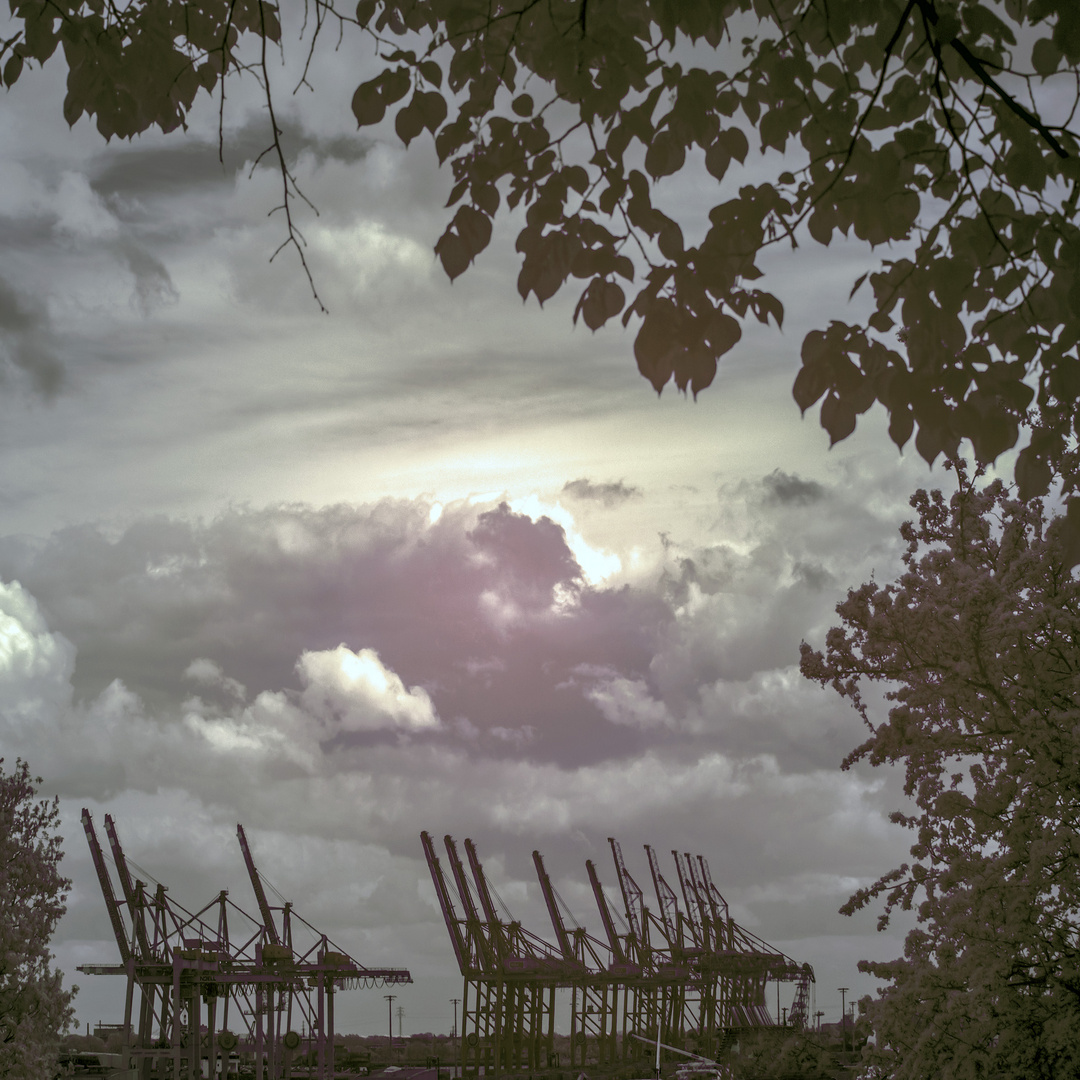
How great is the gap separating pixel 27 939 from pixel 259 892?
43.8m

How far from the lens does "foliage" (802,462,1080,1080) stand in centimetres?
1124

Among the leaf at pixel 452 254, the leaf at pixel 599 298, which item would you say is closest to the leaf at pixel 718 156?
the leaf at pixel 599 298

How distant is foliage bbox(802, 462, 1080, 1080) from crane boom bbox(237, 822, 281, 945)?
5927cm

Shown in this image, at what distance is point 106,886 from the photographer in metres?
62.9

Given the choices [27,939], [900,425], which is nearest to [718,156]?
[900,425]

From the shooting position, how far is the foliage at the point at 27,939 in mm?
27172

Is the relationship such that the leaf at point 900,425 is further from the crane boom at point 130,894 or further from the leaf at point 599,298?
the crane boom at point 130,894

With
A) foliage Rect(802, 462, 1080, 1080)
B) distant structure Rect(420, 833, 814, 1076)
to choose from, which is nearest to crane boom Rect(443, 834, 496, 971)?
distant structure Rect(420, 833, 814, 1076)

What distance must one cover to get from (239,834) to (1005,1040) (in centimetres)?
6872

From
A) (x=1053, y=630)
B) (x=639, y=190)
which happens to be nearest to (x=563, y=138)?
Result: (x=639, y=190)

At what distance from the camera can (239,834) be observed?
73.9 meters

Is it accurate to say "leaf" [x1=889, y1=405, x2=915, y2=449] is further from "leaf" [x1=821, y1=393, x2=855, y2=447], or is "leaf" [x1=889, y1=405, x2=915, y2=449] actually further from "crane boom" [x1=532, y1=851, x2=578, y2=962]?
"crane boom" [x1=532, y1=851, x2=578, y2=962]

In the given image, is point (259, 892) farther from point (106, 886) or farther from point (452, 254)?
point (452, 254)

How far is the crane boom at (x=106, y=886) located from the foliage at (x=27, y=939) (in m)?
27.9
